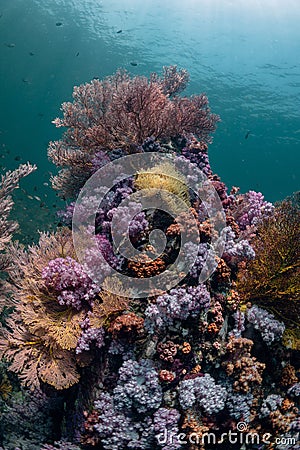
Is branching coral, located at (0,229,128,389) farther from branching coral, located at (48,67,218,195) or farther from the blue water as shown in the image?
the blue water

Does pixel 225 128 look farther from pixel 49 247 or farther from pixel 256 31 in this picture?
pixel 49 247

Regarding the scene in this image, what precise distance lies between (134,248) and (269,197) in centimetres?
7043

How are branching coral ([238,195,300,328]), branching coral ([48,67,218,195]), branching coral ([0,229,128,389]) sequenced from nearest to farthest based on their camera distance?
branching coral ([0,229,128,389]) < branching coral ([238,195,300,328]) < branching coral ([48,67,218,195])

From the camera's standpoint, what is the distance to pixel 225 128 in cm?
5844

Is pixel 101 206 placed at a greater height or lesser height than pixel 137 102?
lesser

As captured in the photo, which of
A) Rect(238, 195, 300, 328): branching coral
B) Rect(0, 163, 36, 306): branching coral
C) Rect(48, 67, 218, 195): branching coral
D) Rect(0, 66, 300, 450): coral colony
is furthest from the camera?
Rect(48, 67, 218, 195): branching coral

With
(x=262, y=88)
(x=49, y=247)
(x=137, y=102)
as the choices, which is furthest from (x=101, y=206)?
(x=262, y=88)

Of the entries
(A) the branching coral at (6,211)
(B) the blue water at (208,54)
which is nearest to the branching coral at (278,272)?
(A) the branching coral at (6,211)

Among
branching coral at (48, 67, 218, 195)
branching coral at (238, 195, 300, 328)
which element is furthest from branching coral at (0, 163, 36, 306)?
branching coral at (238, 195, 300, 328)

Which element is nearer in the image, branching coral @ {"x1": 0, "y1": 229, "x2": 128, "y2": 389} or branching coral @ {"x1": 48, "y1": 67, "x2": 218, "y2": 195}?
branching coral @ {"x1": 0, "y1": 229, "x2": 128, "y2": 389}

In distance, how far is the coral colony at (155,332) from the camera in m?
4.06

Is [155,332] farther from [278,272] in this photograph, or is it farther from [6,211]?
[6,211]

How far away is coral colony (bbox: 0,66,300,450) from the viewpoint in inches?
160

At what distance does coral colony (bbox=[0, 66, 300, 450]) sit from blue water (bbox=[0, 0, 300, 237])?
65.1 feet
